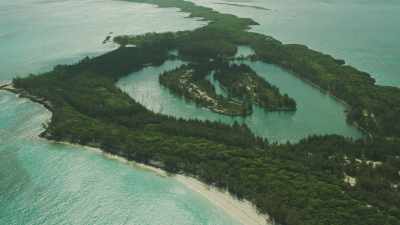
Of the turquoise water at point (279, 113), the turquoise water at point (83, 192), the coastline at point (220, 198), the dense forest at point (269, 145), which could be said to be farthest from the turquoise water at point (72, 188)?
the turquoise water at point (279, 113)

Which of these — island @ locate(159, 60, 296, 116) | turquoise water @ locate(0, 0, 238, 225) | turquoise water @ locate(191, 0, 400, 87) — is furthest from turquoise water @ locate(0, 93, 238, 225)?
turquoise water @ locate(191, 0, 400, 87)

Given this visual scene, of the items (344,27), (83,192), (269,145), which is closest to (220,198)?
(269,145)

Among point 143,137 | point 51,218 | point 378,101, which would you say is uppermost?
point 378,101

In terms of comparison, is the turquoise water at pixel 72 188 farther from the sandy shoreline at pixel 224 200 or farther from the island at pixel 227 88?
the island at pixel 227 88

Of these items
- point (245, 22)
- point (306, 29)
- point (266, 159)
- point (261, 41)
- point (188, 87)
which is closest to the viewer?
point (266, 159)

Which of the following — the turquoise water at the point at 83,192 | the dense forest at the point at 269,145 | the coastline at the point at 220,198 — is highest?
the dense forest at the point at 269,145

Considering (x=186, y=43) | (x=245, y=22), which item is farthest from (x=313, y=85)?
(x=245, y=22)

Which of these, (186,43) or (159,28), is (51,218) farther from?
(159,28)
